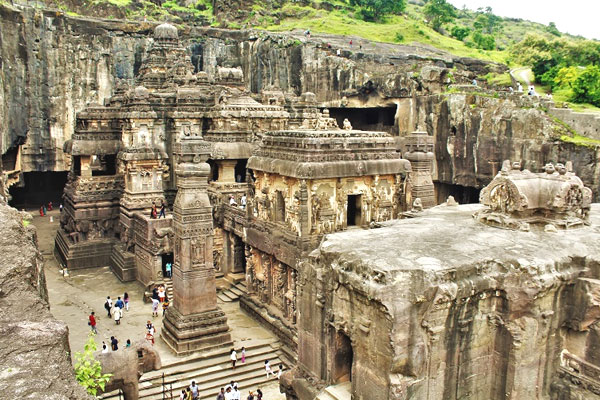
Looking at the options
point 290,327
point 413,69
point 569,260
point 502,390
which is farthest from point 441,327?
point 413,69

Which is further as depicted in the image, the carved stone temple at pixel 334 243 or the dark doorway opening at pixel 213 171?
the dark doorway opening at pixel 213 171

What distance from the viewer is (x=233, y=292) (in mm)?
20797

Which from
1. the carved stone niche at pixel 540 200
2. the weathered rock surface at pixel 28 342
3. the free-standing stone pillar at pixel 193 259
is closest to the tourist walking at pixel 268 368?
the free-standing stone pillar at pixel 193 259

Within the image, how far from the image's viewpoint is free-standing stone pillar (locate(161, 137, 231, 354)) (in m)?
15.7

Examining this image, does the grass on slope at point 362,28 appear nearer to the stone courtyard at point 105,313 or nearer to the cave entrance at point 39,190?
the cave entrance at point 39,190

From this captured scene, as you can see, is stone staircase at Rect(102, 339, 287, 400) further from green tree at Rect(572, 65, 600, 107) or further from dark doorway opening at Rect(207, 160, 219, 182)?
green tree at Rect(572, 65, 600, 107)

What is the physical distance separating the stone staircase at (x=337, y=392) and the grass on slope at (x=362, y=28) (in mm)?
36256

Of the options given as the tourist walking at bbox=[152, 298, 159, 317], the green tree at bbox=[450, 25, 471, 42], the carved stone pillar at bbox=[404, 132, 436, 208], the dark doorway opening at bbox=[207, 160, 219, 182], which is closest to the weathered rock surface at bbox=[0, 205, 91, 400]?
the tourist walking at bbox=[152, 298, 159, 317]

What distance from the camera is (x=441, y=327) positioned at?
873 cm

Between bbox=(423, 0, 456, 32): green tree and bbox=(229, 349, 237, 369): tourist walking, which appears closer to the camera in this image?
bbox=(229, 349, 237, 369): tourist walking

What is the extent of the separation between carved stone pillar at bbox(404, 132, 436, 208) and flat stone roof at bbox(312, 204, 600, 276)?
255 inches

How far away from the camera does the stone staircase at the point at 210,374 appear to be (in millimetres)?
14633

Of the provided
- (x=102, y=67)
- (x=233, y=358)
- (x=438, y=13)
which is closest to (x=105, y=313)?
(x=233, y=358)

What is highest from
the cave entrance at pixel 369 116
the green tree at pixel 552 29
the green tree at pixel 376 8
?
the green tree at pixel 552 29
